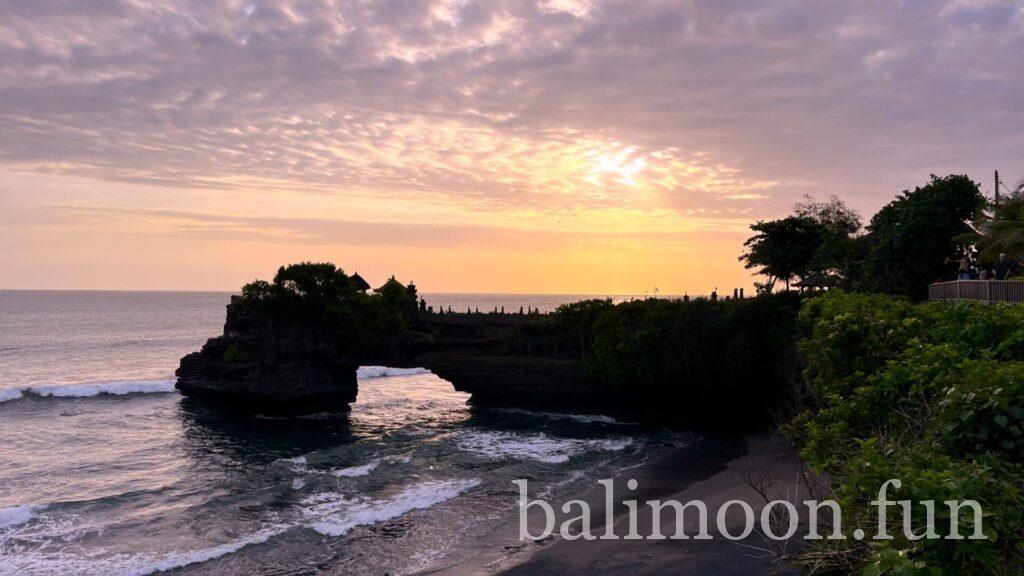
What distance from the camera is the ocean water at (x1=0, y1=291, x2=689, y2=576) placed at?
20.1m

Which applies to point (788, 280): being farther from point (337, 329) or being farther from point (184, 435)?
point (184, 435)

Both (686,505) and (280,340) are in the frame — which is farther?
(280,340)

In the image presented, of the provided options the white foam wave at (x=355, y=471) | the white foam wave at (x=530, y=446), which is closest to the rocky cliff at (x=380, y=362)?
the white foam wave at (x=530, y=446)

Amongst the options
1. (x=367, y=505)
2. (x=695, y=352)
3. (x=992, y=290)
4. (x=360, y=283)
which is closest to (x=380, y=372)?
(x=360, y=283)

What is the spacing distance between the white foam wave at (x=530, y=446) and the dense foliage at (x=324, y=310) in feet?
45.6

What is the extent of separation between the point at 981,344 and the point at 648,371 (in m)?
32.0

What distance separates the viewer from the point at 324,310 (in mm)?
49500

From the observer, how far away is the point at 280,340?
4925 centimetres

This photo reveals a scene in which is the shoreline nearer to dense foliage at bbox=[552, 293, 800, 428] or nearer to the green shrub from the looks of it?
dense foliage at bbox=[552, 293, 800, 428]

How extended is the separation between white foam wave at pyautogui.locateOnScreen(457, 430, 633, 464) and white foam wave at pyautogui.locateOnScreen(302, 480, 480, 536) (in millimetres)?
5888

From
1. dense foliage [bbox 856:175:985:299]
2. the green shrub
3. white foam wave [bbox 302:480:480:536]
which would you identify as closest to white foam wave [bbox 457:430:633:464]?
white foam wave [bbox 302:480:480:536]

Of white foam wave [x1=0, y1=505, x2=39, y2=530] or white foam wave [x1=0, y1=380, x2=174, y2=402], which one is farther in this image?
white foam wave [x1=0, y1=380, x2=174, y2=402]

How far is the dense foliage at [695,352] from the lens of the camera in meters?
40.1

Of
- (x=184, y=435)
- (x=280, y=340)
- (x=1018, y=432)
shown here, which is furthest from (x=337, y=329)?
(x=1018, y=432)
